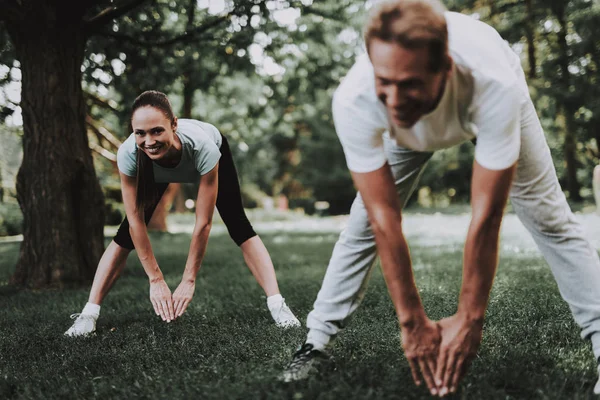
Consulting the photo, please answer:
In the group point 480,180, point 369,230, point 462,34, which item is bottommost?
point 369,230

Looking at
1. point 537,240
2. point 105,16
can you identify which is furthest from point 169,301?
point 105,16

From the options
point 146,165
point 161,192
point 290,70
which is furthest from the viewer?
point 290,70

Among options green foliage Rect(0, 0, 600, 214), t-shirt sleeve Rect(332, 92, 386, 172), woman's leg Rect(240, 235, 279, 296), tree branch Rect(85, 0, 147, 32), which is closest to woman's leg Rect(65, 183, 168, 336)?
woman's leg Rect(240, 235, 279, 296)

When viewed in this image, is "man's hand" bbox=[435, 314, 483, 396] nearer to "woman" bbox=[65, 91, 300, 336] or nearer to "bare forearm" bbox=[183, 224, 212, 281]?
"woman" bbox=[65, 91, 300, 336]

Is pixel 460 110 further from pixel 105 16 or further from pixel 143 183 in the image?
pixel 105 16

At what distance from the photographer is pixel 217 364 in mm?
3031

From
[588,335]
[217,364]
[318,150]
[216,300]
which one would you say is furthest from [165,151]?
[318,150]

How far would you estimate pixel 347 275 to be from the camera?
2688 mm

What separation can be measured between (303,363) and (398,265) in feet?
2.45

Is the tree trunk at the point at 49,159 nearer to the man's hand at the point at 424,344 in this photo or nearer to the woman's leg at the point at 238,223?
the woman's leg at the point at 238,223

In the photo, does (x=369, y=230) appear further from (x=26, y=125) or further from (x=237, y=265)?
(x=237, y=265)

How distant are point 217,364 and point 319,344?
646mm

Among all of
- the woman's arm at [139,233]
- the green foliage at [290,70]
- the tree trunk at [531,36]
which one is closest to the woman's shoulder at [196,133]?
the woman's arm at [139,233]

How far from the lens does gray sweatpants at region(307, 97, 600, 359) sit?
2.48 metres
